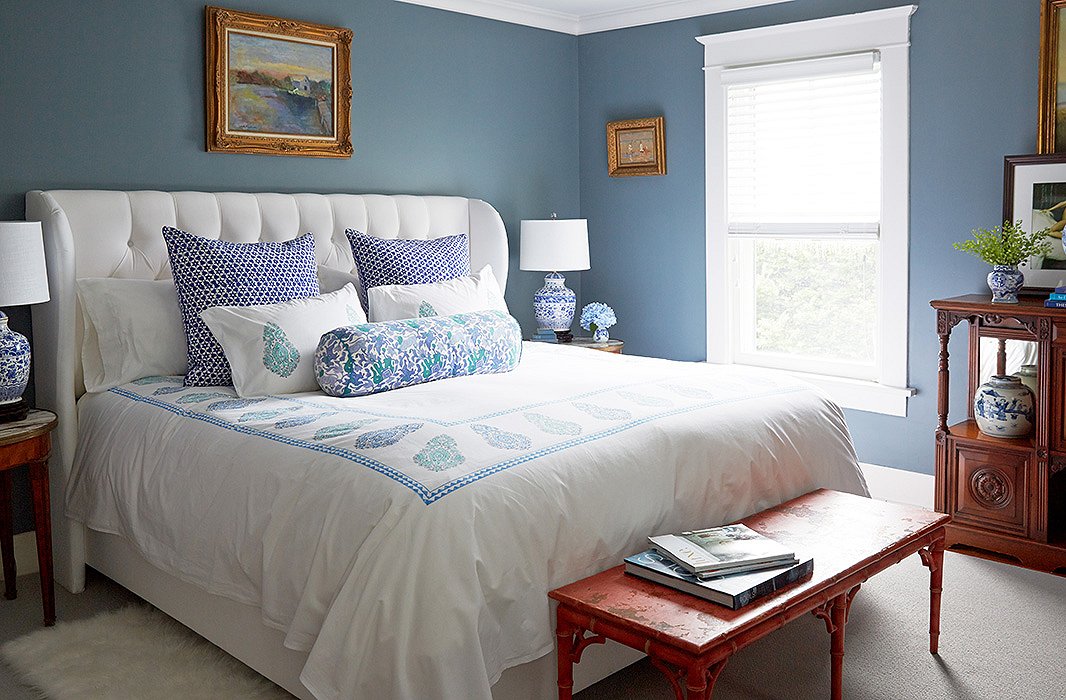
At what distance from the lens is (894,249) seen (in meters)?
4.41

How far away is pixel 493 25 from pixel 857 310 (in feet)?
7.88

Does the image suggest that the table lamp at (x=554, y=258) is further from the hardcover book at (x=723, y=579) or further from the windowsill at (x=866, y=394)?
the hardcover book at (x=723, y=579)

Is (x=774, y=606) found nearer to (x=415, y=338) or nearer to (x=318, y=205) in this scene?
(x=415, y=338)

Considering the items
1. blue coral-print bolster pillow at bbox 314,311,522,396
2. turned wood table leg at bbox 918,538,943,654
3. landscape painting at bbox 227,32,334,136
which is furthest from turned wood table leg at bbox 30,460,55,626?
turned wood table leg at bbox 918,538,943,654

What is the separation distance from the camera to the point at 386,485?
7.54ft

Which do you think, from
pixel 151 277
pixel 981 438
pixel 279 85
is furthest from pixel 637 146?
pixel 151 277

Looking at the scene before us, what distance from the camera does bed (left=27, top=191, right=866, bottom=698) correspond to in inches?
85.7

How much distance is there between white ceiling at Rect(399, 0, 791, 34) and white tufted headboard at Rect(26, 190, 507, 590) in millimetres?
1170

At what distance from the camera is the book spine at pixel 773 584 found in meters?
2.25

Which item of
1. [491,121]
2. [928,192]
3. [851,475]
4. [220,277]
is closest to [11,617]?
[220,277]

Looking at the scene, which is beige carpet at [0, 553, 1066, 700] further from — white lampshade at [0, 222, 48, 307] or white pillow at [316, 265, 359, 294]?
white pillow at [316, 265, 359, 294]

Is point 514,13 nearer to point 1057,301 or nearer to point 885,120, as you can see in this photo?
point 885,120

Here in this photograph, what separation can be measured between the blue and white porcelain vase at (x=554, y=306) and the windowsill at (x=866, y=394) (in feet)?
3.72

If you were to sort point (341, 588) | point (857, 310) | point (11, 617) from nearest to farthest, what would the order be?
1. point (341, 588)
2. point (11, 617)
3. point (857, 310)
